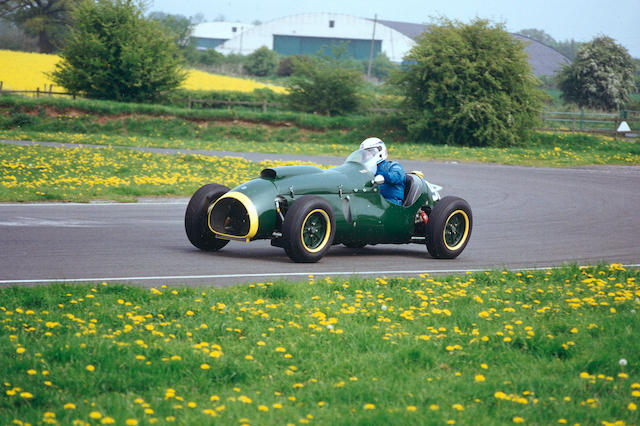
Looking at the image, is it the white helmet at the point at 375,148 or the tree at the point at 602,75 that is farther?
the tree at the point at 602,75

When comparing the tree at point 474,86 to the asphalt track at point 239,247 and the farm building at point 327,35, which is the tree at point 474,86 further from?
the farm building at point 327,35

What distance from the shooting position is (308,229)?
9.03m

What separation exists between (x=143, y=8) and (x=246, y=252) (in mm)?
34782

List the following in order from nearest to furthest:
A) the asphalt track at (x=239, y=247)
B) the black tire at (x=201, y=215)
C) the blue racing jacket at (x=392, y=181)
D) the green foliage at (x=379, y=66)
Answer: the asphalt track at (x=239, y=247), the black tire at (x=201, y=215), the blue racing jacket at (x=392, y=181), the green foliage at (x=379, y=66)

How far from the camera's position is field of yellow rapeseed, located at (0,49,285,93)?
51281mm

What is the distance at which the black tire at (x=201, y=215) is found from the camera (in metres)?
9.29

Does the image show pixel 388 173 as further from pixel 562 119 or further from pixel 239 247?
pixel 562 119

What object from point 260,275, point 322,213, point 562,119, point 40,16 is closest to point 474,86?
point 562,119

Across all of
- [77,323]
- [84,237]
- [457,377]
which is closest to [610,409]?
[457,377]

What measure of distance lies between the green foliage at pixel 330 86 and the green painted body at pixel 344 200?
109ft

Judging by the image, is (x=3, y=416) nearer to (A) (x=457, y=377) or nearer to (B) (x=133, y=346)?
(B) (x=133, y=346)

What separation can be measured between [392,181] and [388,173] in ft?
0.37

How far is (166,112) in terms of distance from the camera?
39750 mm

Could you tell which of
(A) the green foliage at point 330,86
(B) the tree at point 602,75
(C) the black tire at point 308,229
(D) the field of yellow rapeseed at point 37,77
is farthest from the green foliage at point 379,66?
(C) the black tire at point 308,229
